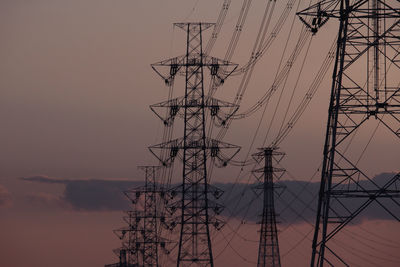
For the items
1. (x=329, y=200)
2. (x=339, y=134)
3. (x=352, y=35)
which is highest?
(x=352, y=35)

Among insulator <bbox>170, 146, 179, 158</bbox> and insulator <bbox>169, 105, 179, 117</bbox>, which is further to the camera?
insulator <bbox>170, 146, 179, 158</bbox>

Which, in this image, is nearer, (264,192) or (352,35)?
(352,35)

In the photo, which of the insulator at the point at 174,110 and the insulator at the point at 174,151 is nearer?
the insulator at the point at 174,110

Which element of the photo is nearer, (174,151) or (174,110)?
(174,110)

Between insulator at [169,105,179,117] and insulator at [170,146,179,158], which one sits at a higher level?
insulator at [169,105,179,117]

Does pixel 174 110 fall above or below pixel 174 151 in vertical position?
above

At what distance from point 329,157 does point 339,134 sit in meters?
1.34

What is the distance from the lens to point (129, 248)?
161625 mm

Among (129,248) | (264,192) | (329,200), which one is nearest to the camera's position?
(329,200)

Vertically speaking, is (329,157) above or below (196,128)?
below

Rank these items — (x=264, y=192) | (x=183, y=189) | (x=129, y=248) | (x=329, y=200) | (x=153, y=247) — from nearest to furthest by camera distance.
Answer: (x=329, y=200)
(x=183, y=189)
(x=264, y=192)
(x=153, y=247)
(x=129, y=248)

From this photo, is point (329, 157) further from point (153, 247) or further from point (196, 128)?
point (153, 247)

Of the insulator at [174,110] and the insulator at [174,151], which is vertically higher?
the insulator at [174,110]

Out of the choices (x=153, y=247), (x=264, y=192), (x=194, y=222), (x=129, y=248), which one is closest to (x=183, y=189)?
(x=194, y=222)
